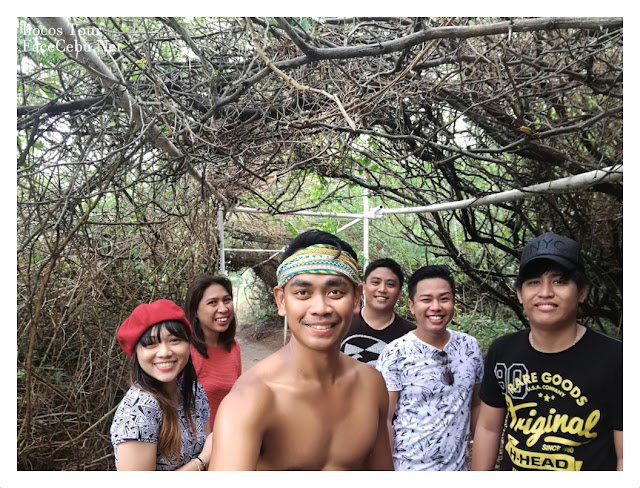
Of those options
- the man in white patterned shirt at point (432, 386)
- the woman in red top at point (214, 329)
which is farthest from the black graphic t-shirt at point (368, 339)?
the woman in red top at point (214, 329)

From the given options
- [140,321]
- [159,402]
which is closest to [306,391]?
[159,402]

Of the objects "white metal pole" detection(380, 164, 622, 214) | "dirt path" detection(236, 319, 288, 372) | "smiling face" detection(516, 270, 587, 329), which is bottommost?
"dirt path" detection(236, 319, 288, 372)

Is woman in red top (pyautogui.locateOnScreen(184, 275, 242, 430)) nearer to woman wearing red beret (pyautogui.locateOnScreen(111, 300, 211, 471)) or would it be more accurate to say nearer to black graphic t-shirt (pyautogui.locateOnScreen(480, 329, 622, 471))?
woman wearing red beret (pyautogui.locateOnScreen(111, 300, 211, 471))

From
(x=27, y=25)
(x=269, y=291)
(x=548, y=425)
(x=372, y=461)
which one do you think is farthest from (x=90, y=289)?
(x=269, y=291)

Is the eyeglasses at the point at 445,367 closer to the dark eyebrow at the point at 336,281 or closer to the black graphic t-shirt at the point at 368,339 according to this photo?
the black graphic t-shirt at the point at 368,339

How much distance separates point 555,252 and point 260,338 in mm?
6333

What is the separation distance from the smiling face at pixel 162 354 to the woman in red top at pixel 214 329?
1.74ft

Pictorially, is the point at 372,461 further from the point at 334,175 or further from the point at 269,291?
the point at 269,291

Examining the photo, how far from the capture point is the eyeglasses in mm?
1612

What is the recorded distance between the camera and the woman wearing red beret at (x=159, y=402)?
4.09 feet

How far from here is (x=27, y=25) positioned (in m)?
1.65

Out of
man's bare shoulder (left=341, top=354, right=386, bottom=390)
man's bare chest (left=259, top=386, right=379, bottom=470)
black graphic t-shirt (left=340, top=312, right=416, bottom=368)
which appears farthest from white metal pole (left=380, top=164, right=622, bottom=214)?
man's bare chest (left=259, top=386, right=379, bottom=470)

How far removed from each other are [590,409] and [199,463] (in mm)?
1127

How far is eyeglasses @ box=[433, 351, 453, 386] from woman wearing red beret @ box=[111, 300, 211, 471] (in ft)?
2.67
